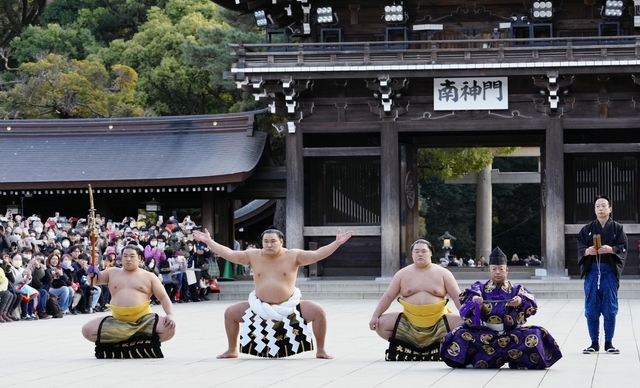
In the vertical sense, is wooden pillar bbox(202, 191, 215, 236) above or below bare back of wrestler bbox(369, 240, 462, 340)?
above

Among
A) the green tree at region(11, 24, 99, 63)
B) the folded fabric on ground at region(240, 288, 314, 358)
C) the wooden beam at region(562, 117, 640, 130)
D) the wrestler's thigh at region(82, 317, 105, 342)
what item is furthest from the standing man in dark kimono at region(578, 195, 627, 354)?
the green tree at region(11, 24, 99, 63)

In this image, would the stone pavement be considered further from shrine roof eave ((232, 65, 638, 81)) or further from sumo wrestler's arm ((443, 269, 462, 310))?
shrine roof eave ((232, 65, 638, 81))

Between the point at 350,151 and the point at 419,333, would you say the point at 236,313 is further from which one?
the point at 350,151

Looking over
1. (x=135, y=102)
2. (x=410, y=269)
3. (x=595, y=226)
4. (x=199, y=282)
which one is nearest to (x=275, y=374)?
(x=410, y=269)

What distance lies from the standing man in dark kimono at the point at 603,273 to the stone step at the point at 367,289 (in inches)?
425

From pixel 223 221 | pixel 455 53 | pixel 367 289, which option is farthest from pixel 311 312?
pixel 223 221

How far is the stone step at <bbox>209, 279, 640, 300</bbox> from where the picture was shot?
70.8 feet

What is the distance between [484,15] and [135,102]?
53.1 ft

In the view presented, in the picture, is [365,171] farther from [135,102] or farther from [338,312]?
[135,102]

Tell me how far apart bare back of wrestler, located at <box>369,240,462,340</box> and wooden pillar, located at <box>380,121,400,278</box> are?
1331 cm

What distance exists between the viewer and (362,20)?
81.8 feet

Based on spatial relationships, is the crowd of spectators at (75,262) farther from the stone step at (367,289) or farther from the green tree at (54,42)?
the green tree at (54,42)

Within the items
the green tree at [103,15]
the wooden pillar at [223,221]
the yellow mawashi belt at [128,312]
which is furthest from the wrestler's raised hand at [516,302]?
Answer: the green tree at [103,15]

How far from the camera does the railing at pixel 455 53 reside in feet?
73.9
